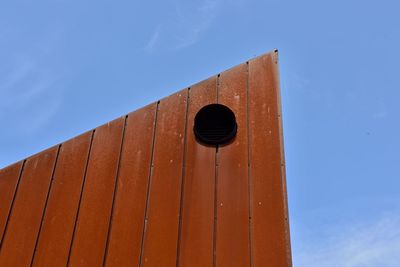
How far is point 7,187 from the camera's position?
4.33 m

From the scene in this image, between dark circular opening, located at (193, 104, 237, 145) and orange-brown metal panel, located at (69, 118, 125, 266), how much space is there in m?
0.80

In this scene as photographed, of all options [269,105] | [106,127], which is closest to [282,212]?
[269,105]

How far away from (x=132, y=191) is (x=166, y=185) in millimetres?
316

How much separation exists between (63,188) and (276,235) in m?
2.04

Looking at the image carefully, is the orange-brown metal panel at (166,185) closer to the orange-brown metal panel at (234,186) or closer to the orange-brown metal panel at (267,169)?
the orange-brown metal panel at (234,186)

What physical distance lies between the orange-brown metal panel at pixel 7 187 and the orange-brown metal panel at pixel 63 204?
46cm

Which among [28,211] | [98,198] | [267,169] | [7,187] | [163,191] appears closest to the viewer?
[267,169]

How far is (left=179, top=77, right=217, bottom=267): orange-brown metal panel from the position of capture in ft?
10.9

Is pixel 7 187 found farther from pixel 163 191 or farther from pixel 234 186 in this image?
pixel 234 186

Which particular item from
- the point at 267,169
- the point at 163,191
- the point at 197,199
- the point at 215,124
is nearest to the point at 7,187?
the point at 163,191

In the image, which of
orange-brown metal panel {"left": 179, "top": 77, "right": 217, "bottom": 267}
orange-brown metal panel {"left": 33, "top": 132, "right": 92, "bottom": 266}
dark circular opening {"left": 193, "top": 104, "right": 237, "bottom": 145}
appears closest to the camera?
orange-brown metal panel {"left": 179, "top": 77, "right": 217, "bottom": 267}

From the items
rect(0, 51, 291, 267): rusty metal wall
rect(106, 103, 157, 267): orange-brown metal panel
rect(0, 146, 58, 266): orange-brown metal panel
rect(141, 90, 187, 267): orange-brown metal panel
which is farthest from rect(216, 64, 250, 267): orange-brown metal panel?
rect(0, 146, 58, 266): orange-brown metal panel

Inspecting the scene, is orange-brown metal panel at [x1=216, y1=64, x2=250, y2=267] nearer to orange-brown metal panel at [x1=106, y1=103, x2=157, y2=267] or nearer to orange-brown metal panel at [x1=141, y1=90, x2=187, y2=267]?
orange-brown metal panel at [x1=141, y1=90, x2=187, y2=267]

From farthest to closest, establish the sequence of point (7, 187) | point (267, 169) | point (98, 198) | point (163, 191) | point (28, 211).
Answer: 1. point (7, 187)
2. point (28, 211)
3. point (98, 198)
4. point (163, 191)
5. point (267, 169)
